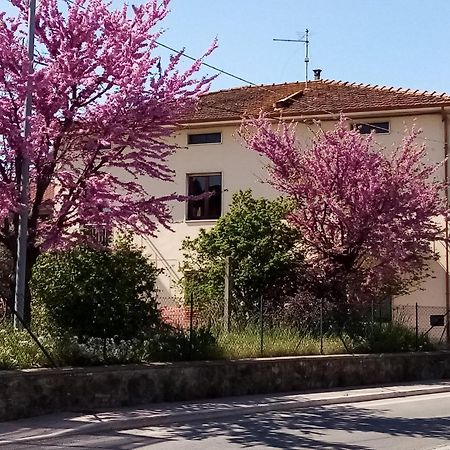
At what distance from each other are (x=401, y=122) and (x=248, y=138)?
6.07m

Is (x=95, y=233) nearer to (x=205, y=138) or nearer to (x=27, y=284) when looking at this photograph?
(x=27, y=284)

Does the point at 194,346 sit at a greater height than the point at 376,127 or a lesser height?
lesser

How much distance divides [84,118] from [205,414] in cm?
535

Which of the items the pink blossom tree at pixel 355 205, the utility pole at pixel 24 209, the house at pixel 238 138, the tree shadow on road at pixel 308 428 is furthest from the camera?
the house at pixel 238 138

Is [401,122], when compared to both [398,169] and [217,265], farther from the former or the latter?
[217,265]

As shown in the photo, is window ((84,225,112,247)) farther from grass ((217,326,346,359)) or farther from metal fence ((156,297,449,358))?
grass ((217,326,346,359))

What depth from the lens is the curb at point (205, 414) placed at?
11.0m

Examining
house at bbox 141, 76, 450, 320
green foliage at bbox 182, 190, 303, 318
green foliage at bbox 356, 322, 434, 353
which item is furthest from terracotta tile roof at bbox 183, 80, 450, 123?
green foliage at bbox 356, 322, 434, 353

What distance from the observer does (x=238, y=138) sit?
26.8 metres

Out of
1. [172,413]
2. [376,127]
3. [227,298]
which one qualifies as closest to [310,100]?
A: [376,127]

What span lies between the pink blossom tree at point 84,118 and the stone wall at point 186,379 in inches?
93.6

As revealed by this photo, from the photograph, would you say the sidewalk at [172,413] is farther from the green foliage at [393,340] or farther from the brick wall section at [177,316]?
the brick wall section at [177,316]

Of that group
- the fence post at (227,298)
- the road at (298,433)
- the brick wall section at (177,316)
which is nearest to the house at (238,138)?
the fence post at (227,298)

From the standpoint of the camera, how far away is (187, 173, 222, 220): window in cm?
2734
